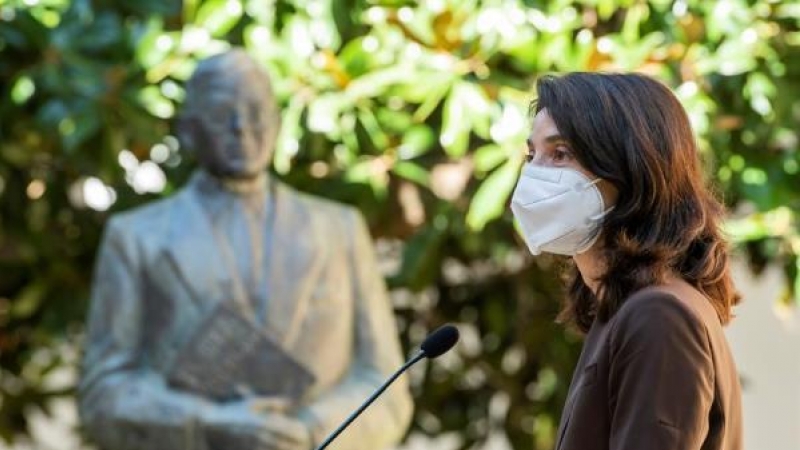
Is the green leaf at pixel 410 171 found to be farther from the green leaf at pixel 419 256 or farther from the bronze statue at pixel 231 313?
the bronze statue at pixel 231 313

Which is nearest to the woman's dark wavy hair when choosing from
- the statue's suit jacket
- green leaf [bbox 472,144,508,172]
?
the statue's suit jacket

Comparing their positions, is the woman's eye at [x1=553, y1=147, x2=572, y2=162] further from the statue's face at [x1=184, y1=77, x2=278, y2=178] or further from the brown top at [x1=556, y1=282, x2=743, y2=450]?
the statue's face at [x1=184, y1=77, x2=278, y2=178]

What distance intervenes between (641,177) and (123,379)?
2763 millimetres

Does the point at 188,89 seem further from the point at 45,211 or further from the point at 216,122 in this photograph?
the point at 45,211

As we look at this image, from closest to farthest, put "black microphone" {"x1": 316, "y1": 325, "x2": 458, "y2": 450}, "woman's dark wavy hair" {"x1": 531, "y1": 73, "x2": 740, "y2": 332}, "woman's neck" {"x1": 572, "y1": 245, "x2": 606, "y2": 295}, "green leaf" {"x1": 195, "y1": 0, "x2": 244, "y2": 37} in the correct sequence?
1. "woman's dark wavy hair" {"x1": 531, "y1": 73, "x2": 740, "y2": 332}
2. "woman's neck" {"x1": 572, "y1": 245, "x2": 606, "y2": 295}
3. "black microphone" {"x1": 316, "y1": 325, "x2": 458, "y2": 450}
4. "green leaf" {"x1": 195, "y1": 0, "x2": 244, "y2": 37}

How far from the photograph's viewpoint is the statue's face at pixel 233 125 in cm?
592

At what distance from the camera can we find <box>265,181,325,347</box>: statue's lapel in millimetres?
5910

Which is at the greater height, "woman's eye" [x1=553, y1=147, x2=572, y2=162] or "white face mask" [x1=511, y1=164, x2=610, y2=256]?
"woman's eye" [x1=553, y1=147, x2=572, y2=162]

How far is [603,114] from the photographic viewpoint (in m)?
3.40

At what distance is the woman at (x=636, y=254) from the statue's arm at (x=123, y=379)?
7.95ft

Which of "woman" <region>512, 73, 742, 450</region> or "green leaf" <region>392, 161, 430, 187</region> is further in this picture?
"green leaf" <region>392, 161, 430, 187</region>

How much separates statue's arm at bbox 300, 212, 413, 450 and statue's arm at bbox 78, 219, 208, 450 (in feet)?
1.06

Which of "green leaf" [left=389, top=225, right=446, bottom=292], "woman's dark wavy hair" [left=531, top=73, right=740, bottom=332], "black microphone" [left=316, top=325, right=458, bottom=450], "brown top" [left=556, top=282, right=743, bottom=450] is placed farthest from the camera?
"green leaf" [left=389, top=225, right=446, bottom=292]

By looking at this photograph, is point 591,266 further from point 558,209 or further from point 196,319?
point 196,319
